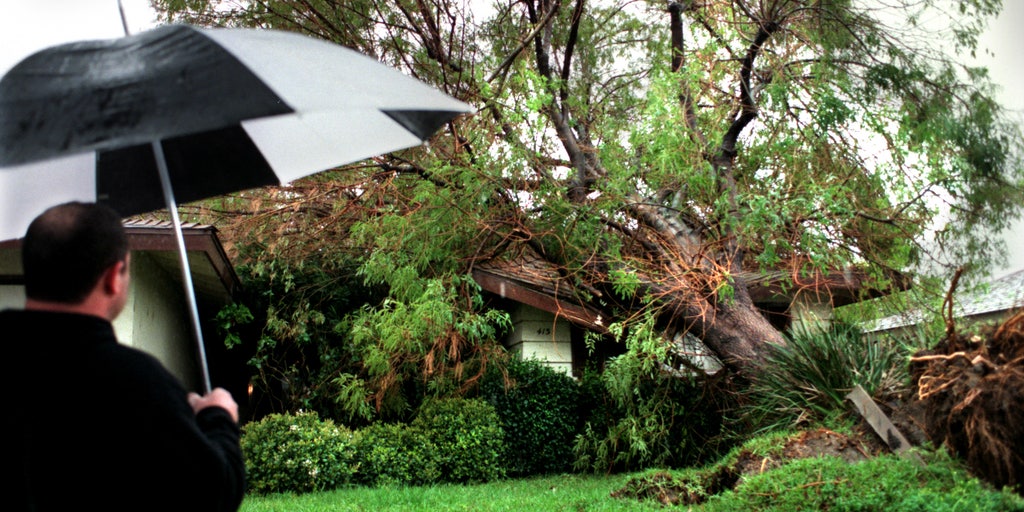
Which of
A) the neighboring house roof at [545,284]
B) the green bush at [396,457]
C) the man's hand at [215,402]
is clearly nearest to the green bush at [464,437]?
the green bush at [396,457]

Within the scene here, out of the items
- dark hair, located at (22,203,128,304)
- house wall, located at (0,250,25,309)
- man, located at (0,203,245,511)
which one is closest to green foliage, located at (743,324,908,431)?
man, located at (0,203,245,511)

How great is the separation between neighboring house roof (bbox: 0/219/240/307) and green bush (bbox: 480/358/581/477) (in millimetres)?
4206

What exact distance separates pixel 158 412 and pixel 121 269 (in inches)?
17.4

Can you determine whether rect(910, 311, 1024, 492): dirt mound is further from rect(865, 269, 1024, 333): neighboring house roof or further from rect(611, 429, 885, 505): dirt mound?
rect(865, 269, 1024, 333): neighboring house roof

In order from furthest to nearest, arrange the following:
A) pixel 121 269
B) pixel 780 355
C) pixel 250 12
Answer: pixel 250 12
pixel 780 355
pixel 121 269

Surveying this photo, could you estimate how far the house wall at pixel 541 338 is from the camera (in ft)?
44.7

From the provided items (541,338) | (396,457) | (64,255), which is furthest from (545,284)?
→ (64,255)

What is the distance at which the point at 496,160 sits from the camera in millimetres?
10977

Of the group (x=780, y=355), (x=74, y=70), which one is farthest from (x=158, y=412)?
(x=780, y=355)

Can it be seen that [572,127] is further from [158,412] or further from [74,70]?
[158,412]

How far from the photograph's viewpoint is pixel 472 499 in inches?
361

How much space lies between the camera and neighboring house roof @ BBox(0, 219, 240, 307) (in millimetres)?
9102

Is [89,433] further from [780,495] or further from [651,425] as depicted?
[651,425]

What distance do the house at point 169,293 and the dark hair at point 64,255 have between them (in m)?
5.27
